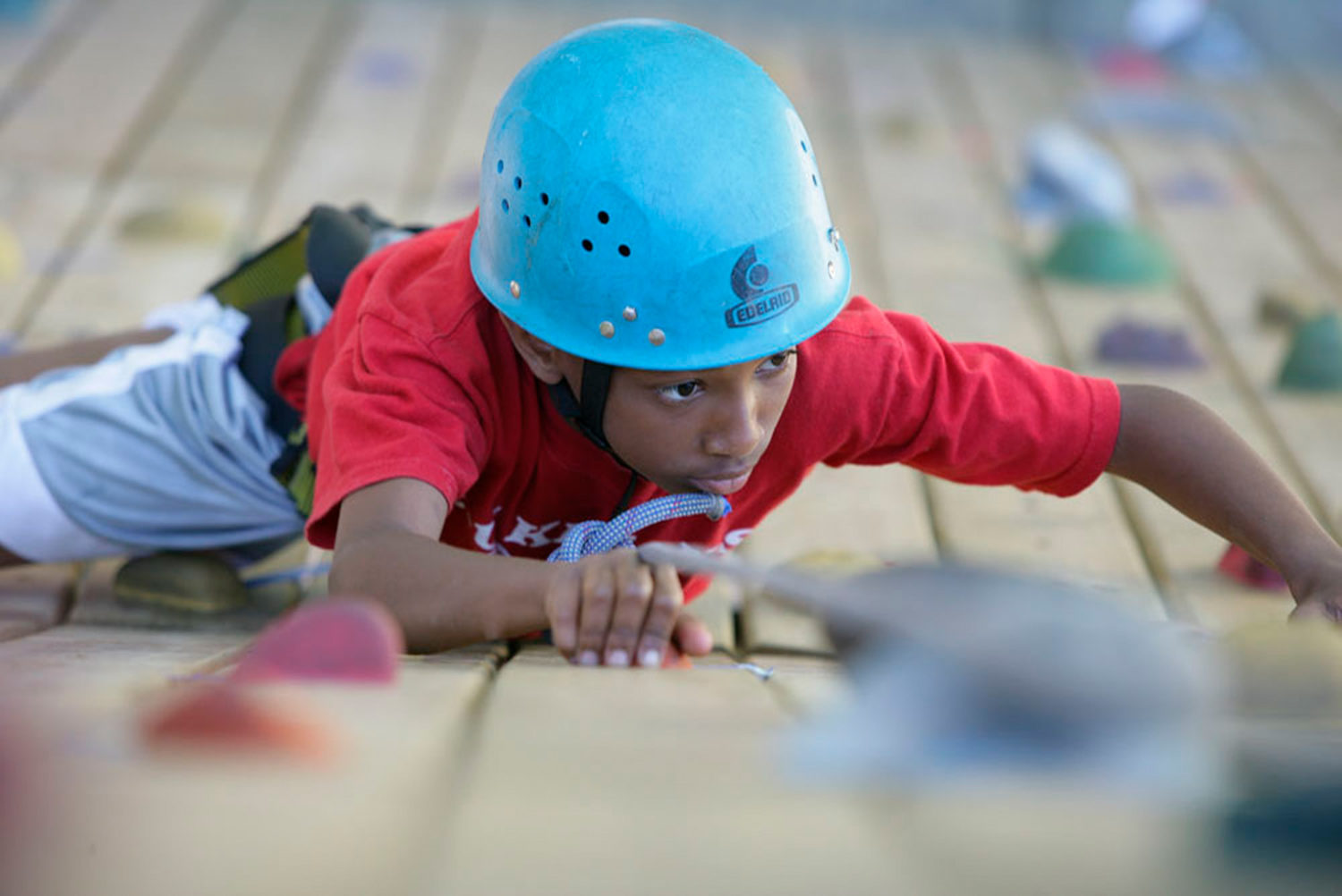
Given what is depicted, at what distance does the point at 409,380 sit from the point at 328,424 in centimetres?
12

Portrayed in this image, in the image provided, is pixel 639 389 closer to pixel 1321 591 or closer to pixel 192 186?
pixel 1321 591

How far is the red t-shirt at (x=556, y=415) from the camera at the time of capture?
1.69 meters

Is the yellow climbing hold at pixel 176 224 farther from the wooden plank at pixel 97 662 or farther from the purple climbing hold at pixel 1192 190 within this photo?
the purple climbing hold at pixel 1192 190

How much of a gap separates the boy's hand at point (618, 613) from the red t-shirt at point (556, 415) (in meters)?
0.28

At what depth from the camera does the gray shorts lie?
7.17ft

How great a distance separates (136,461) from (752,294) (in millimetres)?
1016

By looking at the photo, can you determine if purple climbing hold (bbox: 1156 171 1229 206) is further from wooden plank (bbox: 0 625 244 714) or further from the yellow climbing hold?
wooden plank (bbox: 0 625 244 714)

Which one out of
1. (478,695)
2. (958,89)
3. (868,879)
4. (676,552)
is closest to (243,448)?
(676,552)

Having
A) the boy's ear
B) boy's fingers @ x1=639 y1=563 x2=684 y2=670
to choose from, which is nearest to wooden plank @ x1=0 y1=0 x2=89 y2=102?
the boy's ear

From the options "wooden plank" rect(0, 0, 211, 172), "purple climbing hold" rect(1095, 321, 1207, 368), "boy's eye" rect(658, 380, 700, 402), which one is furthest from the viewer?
"wooden plank" rect(0, 0, 211, 172)

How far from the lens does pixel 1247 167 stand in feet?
14.3

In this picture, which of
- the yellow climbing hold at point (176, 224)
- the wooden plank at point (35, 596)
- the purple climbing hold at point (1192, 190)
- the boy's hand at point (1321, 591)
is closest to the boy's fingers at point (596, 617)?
the boy's hand at point (1321, 591)

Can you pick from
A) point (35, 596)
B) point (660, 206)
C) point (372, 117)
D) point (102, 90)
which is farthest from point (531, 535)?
point (102, 90)

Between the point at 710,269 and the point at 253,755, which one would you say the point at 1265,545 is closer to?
the point at 710,269
